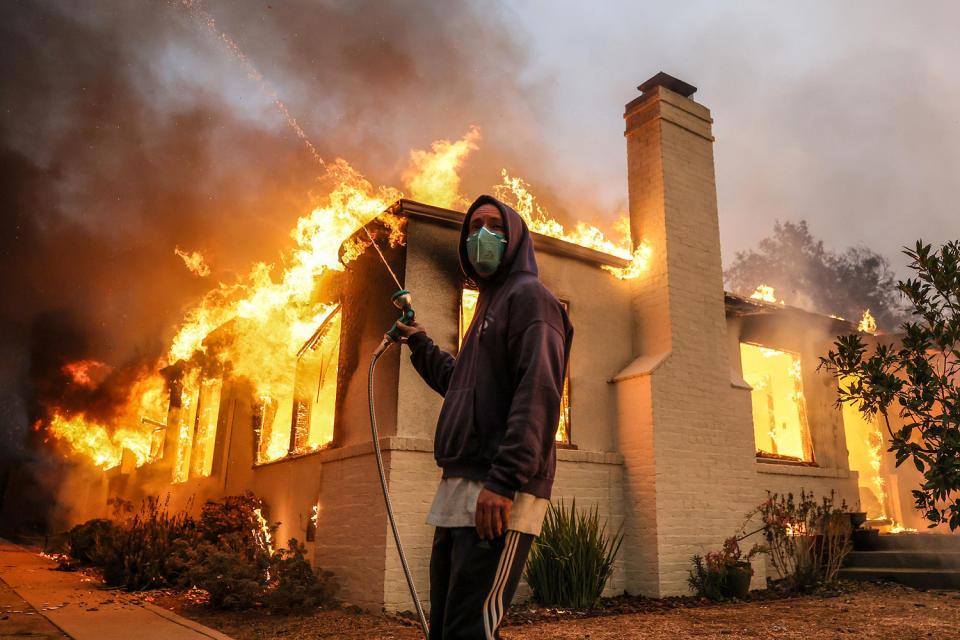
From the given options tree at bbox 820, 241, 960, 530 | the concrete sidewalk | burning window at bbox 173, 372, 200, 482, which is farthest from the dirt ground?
burning window at bbox 173, 372, 200, 482

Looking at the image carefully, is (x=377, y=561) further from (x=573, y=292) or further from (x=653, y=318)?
(x=653, y=318)

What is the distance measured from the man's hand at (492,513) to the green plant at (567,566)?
488 centimetres

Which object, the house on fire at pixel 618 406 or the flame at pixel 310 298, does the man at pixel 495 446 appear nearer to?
the house on fire at pixel 618 406

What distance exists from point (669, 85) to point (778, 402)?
5312 mm

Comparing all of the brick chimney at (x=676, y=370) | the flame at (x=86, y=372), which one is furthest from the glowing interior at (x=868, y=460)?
the flame at (x=86, y=372)

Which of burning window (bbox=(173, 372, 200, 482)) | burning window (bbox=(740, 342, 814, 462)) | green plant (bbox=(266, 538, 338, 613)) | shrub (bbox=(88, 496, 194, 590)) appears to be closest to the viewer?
green plant (bbox=(266, 538, 338, 613))

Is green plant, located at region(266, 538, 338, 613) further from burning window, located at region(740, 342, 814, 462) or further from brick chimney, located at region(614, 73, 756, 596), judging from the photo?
burning window, located at region(740, 342, 814, 462)

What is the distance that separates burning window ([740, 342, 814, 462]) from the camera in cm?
1077

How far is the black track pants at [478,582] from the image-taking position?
2230mm

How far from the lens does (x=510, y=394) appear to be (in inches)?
101

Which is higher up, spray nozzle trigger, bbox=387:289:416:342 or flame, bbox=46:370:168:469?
flame, bbox=46:370:168:469

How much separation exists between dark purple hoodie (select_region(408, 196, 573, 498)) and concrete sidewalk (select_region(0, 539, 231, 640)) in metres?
3.49

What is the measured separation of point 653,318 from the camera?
8.84m

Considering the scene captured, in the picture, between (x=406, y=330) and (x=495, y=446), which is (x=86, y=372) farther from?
(x=495, y=446)
